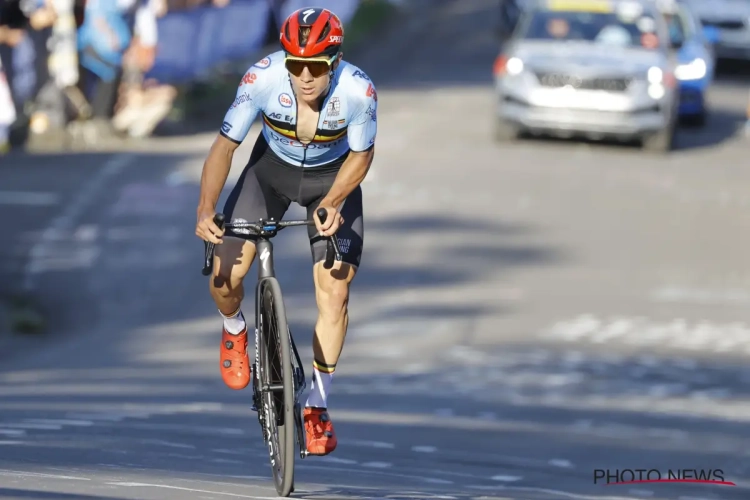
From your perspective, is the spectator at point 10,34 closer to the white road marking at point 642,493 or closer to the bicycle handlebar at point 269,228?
the white road marking at point 642,493

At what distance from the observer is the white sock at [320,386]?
680 cm

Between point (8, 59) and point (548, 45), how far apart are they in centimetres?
721

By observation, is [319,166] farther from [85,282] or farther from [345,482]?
Answer: [85,282]

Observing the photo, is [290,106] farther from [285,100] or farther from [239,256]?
[239,256]

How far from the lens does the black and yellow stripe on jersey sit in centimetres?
663

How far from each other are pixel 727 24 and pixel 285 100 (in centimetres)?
2494

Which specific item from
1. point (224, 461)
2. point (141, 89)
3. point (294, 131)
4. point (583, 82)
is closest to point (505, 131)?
point (583, 82)

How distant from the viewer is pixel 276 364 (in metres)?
6.62

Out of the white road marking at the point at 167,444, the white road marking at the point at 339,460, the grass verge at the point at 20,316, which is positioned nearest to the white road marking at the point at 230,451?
the white road marking at the point at 167,444

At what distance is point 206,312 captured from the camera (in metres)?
13.5

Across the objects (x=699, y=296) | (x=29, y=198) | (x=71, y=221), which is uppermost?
(x=29, y=198)

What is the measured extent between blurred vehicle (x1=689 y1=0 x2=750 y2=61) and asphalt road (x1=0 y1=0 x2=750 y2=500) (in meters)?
8.03

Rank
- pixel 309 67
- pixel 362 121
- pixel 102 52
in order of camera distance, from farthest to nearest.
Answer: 1. pixel 102 52
2. pixel 362 121
3. pixel 309 67

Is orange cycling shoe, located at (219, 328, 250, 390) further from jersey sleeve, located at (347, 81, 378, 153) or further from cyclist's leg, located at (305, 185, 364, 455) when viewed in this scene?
jersey sleeve, located at (347, 81, 378, 153)
